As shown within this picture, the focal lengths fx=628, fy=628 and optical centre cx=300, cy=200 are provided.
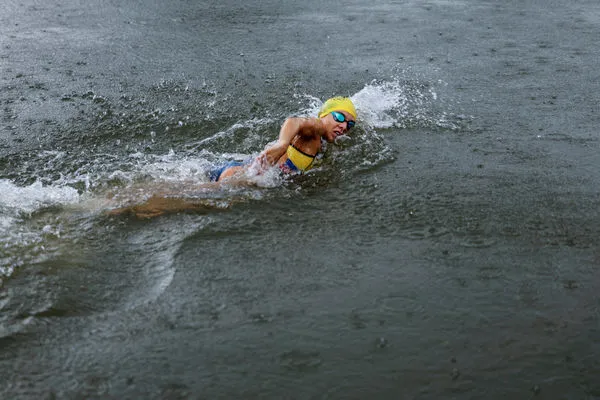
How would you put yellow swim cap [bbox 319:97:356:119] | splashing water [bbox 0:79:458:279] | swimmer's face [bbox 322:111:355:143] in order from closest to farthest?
splashing water [bbox 0:79:458:279]
swimmer's face [bbox 322:111:355:143]
yellow swim cap [bbox 319:97:356:119]

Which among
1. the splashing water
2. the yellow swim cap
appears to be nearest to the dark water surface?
the splashing water

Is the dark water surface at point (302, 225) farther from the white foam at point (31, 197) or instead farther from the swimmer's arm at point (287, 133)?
the swimmer's arm at point (287, 133)

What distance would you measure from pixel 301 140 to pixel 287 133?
40 cm

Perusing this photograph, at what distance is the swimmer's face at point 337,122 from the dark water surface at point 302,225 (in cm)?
23

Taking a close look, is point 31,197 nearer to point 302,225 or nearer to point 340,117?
point 302,225

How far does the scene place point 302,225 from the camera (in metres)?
5.33

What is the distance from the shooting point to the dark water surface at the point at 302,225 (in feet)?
12.3

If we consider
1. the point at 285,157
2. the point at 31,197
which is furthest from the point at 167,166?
the point at 31,197

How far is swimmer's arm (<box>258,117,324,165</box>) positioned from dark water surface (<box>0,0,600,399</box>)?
29cm

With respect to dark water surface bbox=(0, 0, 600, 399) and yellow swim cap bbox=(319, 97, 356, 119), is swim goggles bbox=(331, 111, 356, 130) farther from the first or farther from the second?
dark water surface bbox=(0, 0, 600, 399)

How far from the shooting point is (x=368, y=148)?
6.79m

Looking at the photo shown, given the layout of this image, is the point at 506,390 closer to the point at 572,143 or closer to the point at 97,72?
the point at 572,143

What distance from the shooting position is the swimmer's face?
6.55m

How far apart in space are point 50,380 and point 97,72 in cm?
619
